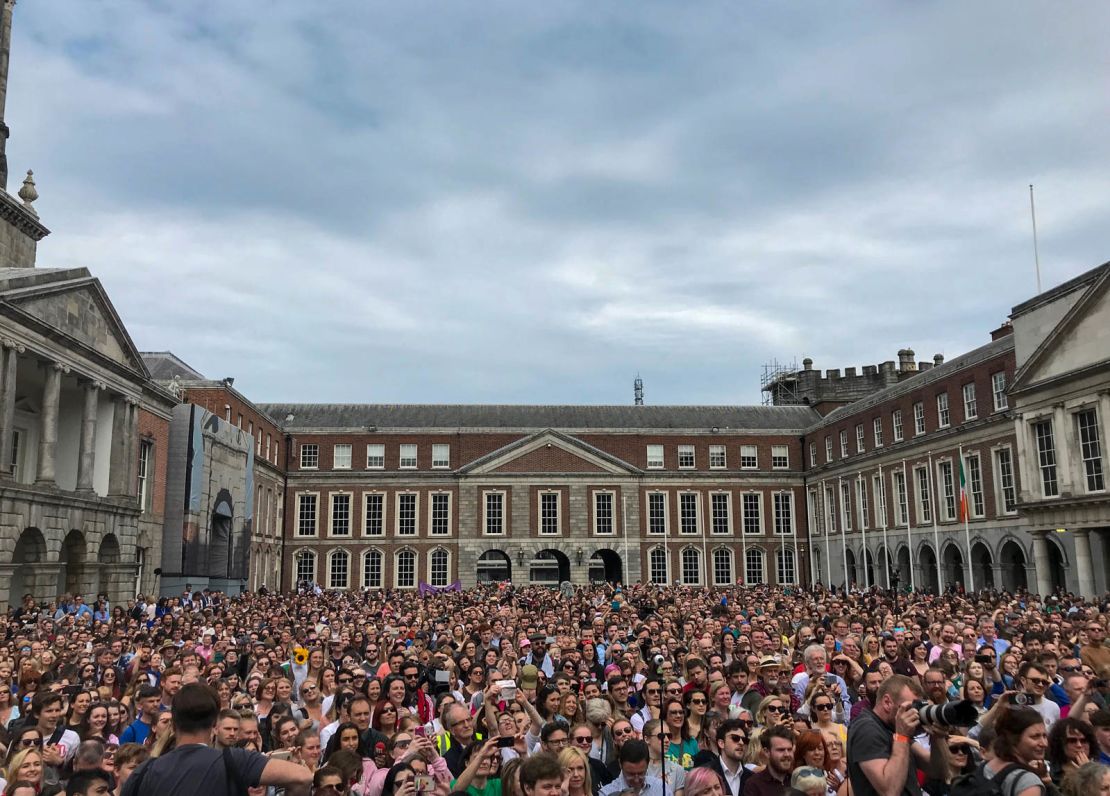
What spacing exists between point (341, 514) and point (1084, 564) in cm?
4175

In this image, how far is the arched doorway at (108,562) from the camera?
31.9 meters

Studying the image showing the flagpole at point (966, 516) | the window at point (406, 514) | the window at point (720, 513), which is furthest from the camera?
the window at point (720, 513)

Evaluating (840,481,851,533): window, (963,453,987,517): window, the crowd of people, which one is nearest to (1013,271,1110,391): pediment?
(963,453,987,517): window

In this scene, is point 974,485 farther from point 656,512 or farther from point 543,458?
point 543,458

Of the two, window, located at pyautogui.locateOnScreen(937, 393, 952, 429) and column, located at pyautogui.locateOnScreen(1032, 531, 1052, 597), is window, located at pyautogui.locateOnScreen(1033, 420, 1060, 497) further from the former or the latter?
window, located at pyautogui.locateOnScreen(937, 393, 952, 429)

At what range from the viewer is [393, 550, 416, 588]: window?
184 ft

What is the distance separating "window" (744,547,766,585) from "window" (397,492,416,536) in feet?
70.3

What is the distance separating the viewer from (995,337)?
4497cm

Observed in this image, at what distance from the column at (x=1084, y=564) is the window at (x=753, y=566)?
28.0 meters

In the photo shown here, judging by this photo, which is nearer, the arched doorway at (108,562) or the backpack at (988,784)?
the backpack at (988,784)

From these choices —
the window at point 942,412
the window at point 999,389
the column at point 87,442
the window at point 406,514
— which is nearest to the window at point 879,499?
the window at point 942,412

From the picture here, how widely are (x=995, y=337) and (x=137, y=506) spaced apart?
40266 millimetres

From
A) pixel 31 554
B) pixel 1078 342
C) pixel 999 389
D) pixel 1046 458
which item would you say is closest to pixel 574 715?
pixel 31 554

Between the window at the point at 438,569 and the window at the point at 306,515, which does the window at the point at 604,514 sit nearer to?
the window at the point at 438,569
